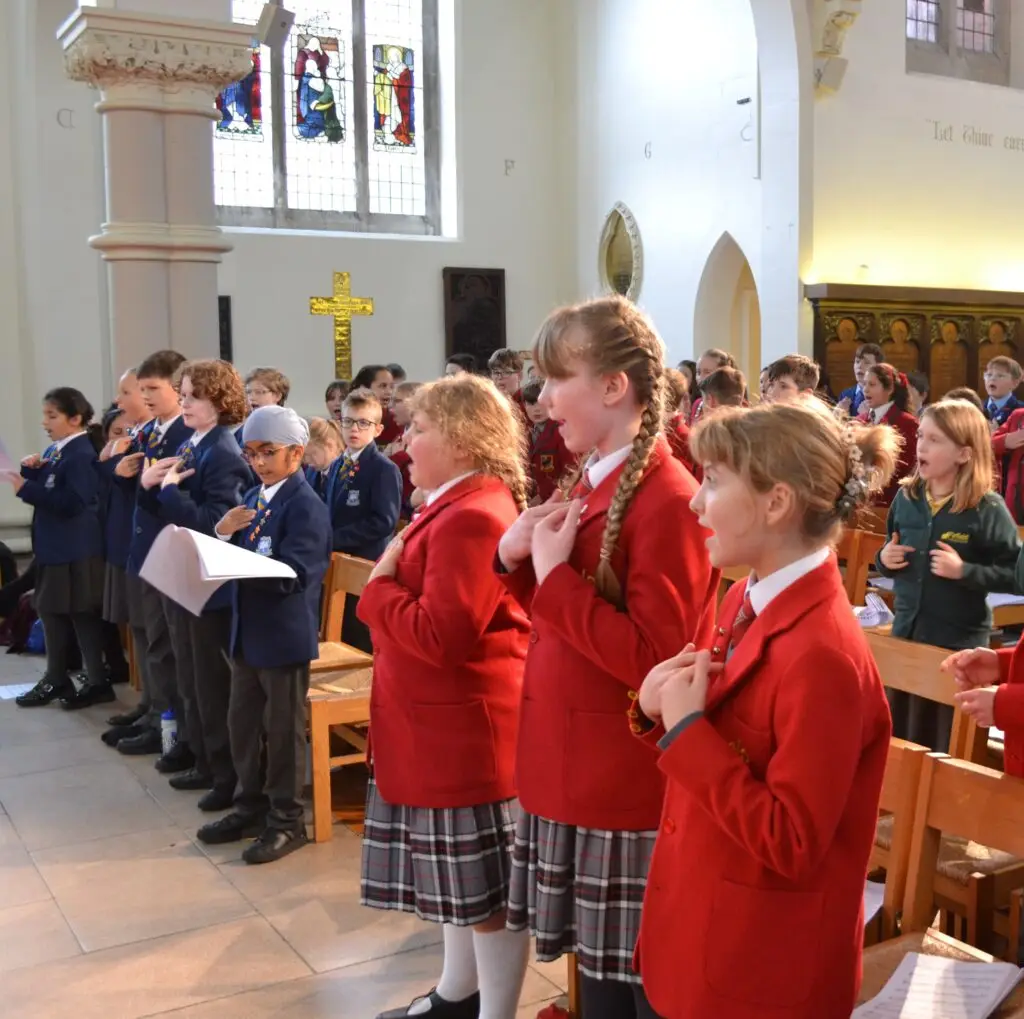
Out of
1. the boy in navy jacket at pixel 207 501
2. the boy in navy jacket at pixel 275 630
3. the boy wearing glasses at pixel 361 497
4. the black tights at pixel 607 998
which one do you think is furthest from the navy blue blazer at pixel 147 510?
the black tights at pixel 607 998

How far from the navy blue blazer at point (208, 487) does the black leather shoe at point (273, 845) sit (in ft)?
3.61

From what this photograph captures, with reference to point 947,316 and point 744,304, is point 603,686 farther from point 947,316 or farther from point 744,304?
point 744,304

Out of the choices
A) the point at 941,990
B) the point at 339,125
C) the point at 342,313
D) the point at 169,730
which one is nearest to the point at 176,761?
the point at 169,730

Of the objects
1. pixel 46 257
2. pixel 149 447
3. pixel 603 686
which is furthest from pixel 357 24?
pixel 603 686

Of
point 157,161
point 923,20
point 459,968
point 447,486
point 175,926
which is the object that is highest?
point 923,20

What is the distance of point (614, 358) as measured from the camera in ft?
6.84

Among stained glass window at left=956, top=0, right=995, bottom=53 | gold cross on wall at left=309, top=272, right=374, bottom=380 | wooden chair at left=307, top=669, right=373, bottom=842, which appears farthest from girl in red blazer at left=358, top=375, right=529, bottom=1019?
stained glass window at left=956, top=0, right=995, bottom=53

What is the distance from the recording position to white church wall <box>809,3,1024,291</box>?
1128 centimetres

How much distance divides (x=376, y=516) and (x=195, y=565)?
6.19 ft

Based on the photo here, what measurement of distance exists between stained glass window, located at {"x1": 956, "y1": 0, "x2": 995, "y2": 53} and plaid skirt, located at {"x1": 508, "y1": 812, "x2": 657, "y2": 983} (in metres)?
12.7

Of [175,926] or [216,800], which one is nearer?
[175,926]

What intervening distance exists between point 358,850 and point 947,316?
10014 mm

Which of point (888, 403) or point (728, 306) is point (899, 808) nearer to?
point (888, 403)

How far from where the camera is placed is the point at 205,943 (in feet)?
10.8
